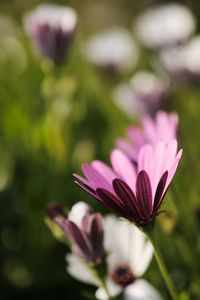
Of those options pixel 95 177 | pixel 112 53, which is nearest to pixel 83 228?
pixel 95 177

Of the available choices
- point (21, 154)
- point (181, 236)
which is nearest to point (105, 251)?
point (181, 236)

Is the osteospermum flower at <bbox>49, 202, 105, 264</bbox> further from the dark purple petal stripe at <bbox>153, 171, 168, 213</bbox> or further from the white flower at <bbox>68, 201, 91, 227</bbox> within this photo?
the dark purple petal stripe at <bbox>153, 171, 168, 213</bbox>

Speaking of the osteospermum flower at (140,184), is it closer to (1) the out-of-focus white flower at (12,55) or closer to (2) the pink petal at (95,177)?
(2) the pink petal at (95,177)

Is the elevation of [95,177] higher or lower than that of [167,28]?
higher

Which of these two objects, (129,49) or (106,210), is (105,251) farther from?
(129,49)

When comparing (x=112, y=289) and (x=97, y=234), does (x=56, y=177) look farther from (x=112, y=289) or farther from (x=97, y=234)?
(x=97, y=234)

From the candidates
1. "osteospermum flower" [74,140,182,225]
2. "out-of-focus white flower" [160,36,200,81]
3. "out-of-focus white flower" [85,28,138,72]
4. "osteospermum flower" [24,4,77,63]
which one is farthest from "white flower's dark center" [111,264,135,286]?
"out-of-focus white flower" [85,28,138,72]
